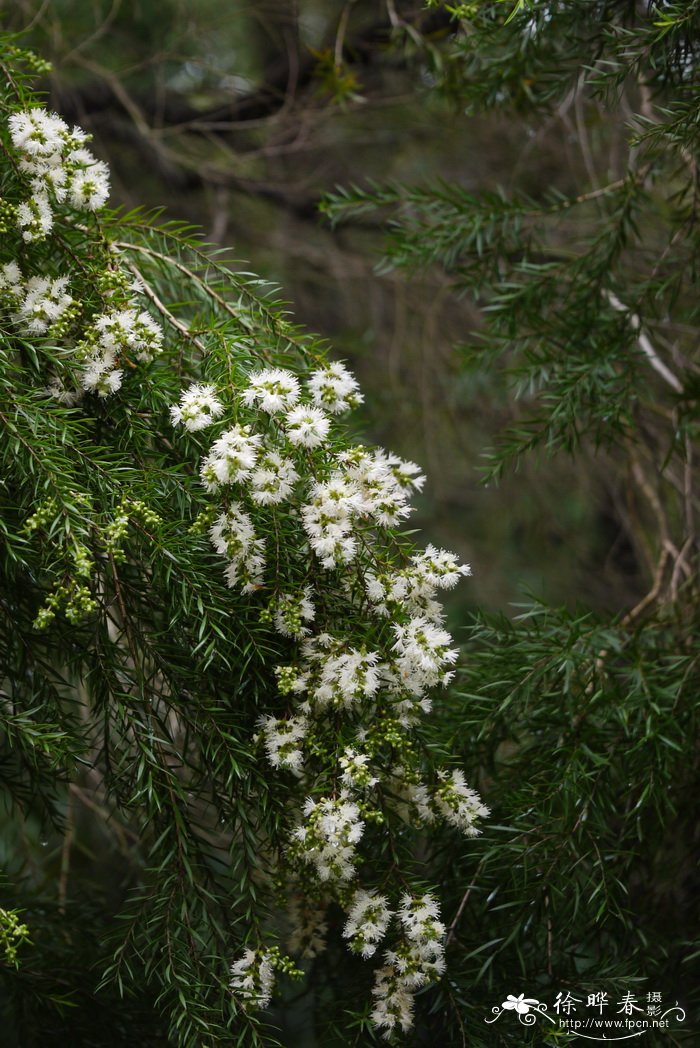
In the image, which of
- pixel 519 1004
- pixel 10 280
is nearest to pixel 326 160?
pixel 10 280

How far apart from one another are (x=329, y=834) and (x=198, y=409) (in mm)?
531

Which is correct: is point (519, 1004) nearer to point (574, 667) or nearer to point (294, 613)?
point (574, 667)

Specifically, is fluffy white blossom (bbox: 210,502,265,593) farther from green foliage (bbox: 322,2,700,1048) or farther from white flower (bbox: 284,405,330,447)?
green foliage (bbox: 322,2,700,1048)

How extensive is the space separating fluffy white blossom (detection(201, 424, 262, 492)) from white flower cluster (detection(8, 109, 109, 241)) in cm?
38

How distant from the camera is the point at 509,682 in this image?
1.46 meters

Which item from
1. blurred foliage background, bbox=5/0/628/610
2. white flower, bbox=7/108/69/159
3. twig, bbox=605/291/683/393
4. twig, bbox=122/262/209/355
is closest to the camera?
white flower, bbox=7/108/69/159

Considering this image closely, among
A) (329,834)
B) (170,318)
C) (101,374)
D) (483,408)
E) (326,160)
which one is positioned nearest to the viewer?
(329,834)

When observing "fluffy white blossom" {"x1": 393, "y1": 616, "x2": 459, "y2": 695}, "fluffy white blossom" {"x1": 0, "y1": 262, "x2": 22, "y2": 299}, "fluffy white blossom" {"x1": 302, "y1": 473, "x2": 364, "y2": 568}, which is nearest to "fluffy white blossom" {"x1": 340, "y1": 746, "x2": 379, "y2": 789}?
"fluffy white blossom" {"x1": 393, "y1": 616, "x2": 459, "y2": 695}

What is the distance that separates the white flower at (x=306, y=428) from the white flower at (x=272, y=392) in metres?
0.02

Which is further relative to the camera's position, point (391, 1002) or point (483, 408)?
point (483, 408)

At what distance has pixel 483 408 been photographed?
3148 mm

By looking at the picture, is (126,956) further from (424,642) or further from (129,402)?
(129,402)

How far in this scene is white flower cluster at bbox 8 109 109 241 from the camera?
44.1 inches

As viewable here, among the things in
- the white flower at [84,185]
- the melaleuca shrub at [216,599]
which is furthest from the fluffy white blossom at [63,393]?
the white flower at [84,185]
